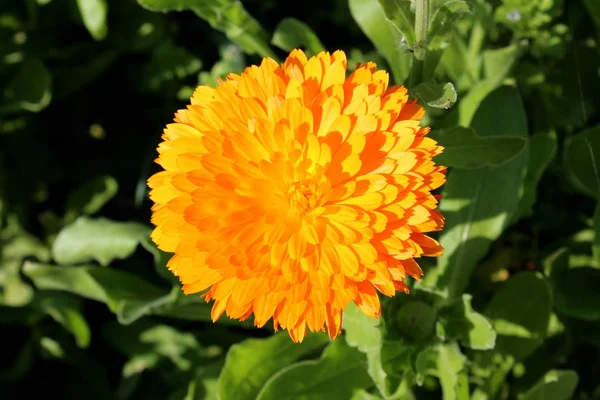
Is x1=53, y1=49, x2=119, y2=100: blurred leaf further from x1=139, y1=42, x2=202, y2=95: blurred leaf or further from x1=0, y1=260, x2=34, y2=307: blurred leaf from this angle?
x1=0, y1=260, x2=34, y2=307: blurred leaf

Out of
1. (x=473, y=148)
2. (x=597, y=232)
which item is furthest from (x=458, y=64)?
(x=597, y=232)

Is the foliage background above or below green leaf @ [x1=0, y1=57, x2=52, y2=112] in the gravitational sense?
below

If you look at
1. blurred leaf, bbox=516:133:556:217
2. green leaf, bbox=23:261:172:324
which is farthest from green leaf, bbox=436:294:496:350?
green leaf, bbox=23:261:172:324

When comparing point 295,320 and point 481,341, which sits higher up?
point 295,320

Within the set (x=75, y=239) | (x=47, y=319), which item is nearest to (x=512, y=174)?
(x=75, y=239)

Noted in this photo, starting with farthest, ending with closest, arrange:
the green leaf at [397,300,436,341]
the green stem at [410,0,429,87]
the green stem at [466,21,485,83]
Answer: the green stem at [466,21,485,83] < the green leaf at [397,300,436,341] < the green stem at [410,0,429,87]

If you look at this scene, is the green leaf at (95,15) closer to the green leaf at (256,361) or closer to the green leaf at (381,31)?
the green leaf at (381,31)

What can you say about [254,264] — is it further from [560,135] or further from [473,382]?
[560,135]

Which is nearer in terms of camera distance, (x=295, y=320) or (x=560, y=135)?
(x=295, y=320)

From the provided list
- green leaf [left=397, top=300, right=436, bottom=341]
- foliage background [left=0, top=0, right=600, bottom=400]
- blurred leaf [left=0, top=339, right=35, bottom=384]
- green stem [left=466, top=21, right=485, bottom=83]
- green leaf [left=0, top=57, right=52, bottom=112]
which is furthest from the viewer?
blurred leaf [left=0, top=339, right=35, bottom=384]
